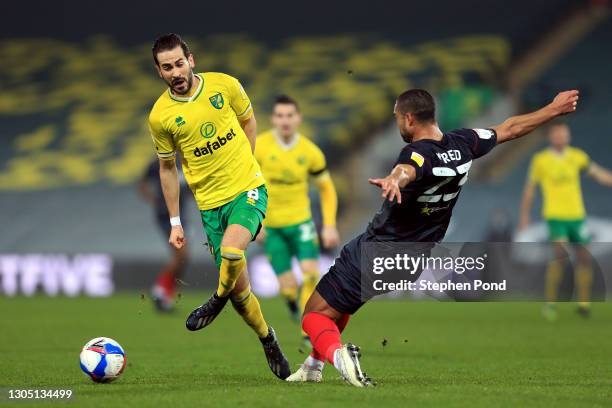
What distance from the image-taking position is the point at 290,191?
11078 mm

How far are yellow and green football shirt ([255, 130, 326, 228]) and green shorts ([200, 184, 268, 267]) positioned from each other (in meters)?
3.47

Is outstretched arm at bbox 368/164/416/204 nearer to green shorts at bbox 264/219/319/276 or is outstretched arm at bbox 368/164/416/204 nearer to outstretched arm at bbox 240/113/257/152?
outstretched arm at bbox 240/113/257/152

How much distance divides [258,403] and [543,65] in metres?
16.0

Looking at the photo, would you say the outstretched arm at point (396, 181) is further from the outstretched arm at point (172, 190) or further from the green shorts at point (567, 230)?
the green shorts at point (567, 230)

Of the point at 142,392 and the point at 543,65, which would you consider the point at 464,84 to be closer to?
the point at 543,65

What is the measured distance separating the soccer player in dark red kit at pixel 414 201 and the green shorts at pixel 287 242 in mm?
4133

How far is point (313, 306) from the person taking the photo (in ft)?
22.1

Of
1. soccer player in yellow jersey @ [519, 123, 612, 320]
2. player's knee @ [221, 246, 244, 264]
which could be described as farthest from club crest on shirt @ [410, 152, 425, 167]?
soccer player in yellow jersey @ [519, 123, 612, 320]

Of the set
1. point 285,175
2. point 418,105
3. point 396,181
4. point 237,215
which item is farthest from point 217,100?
point 285,175

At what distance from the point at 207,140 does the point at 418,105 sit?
164 centimetres

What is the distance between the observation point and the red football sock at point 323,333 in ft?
21.2

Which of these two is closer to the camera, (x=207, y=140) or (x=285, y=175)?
(x=207, y=140)

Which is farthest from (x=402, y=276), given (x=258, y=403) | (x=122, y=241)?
(x=122, y=241)

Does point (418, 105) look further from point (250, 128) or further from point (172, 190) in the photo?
point (172, 190)
